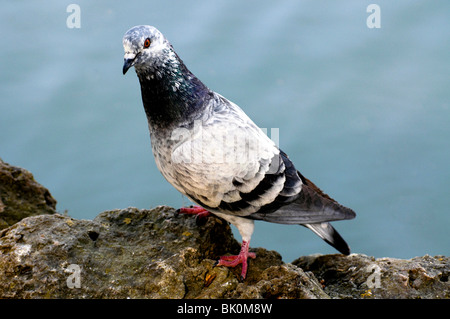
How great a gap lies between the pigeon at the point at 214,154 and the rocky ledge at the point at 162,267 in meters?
0.22

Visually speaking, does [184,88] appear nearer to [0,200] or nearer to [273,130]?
[273,130]

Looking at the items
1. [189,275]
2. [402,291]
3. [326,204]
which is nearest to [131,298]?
[189,275]

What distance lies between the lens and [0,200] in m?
4.96

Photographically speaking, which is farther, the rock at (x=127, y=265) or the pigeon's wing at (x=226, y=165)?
the pigeon's wing at (x=226, y=165)

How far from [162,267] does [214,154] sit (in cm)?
99

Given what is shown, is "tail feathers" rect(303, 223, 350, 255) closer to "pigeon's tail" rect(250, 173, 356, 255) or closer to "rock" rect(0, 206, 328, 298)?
"pigeon's tail" rect(250, 173, 356, 255)

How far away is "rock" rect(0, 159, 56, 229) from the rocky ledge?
103cm

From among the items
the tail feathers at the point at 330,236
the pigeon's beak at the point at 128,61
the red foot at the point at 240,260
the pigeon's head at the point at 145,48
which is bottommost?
the red foot at the point at 240,260

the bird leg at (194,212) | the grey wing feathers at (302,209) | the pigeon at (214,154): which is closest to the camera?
the pigeon at (214,154)

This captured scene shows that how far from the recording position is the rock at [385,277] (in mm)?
4078

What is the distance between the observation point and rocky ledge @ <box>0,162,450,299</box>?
3678 millimetres

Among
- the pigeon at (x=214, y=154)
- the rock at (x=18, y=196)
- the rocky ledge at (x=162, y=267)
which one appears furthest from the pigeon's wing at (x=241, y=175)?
the rock at (x=18, y=196)

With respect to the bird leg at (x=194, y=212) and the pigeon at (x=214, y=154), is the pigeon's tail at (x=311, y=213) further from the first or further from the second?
the bird leg at (x=194, y=212)

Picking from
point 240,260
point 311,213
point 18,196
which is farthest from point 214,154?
point 18,196
